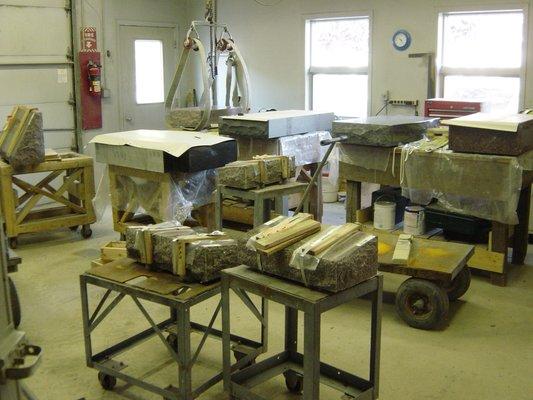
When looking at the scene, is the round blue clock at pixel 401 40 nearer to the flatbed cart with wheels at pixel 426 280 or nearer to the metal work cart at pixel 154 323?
the flatbed cart with wheels at pixel 426 280

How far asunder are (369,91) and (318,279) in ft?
13.5

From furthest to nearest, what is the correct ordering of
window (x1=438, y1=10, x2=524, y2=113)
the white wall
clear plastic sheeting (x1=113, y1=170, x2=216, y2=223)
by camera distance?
the white wall < window (x1=438, y1=10, x2=524, y2=113) < clear plastic sheeting (x1=113, y1=170, x2=216, y2=223)

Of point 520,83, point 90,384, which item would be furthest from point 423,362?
point 520,83

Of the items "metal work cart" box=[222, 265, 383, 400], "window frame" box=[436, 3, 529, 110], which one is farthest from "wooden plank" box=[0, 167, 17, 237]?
"window frame" box=[436, 3, 529, 110]

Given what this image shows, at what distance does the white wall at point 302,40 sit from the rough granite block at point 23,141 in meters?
2.77

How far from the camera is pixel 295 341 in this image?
117 inches

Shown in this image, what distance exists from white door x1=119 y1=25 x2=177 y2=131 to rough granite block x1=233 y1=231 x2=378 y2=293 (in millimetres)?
4851

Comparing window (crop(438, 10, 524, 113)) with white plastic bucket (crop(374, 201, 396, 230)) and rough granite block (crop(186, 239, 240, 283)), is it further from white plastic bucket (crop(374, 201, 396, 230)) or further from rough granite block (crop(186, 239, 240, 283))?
rough granite block (crop(186, 239, 240, 283))

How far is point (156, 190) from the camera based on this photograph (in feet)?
15.1

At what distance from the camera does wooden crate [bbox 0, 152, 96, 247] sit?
4.99 meters

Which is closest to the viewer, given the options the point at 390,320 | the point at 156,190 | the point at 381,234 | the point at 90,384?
the point at 90,384

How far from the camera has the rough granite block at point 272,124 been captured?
4938 millimetres

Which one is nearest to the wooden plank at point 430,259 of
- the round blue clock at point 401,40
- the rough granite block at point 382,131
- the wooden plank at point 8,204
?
the rough granite block at point 382,131

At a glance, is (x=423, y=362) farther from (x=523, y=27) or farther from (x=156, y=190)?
(x=523, y=27)
